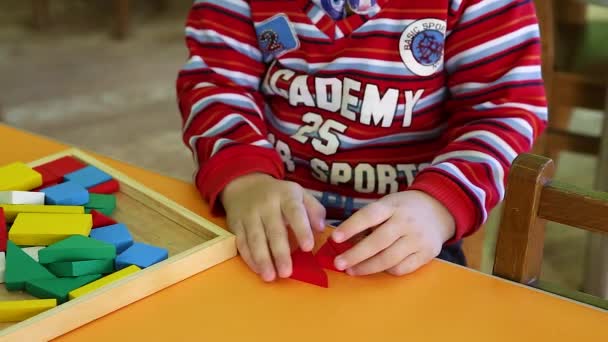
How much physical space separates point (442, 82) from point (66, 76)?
2.32 metres

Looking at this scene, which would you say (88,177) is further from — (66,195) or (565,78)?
(565,78)

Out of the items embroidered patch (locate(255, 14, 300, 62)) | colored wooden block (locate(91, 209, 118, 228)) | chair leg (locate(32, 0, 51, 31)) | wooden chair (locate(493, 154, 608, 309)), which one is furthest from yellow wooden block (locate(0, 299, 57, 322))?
chair leg (locate(32, 0, 51, 31))

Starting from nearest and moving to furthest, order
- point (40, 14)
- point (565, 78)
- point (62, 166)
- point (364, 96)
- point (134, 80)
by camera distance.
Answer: point (62, 166) < point (364, 96) < point (565, 78) < point (134, 80) < point (40, 14)

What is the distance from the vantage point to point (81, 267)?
602 millimetres

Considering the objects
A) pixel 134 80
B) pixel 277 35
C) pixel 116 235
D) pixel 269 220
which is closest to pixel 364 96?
pixel 277 35

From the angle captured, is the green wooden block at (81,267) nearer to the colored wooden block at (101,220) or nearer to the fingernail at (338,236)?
the colored wooden block at (101,220)

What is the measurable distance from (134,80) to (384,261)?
7.99ft

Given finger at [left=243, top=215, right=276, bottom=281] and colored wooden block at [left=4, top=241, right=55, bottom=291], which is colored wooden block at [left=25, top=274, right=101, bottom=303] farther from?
finger at [left=243, top=215, right=276, bottom=281]

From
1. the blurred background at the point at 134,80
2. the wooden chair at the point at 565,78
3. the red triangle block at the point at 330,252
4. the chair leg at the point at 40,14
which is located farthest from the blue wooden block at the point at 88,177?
the chair leg at the point at 40,14

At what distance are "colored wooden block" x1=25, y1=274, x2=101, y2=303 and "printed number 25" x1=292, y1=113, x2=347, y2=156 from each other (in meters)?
0.37

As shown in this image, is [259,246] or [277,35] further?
[277,35]

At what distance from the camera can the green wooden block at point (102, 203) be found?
0.70 metres

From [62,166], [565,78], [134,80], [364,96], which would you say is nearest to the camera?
[62,166]

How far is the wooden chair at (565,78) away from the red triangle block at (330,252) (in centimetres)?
110
